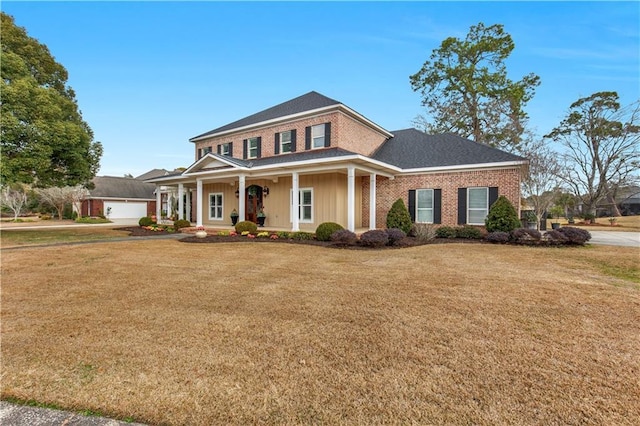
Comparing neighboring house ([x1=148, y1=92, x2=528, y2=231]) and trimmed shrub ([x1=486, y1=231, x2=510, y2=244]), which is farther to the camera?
neighboring house ([x1=148, y1=92, x2=528, y2=231])

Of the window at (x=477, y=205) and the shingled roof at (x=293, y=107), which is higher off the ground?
the shingled roof at (x=293, y=107)

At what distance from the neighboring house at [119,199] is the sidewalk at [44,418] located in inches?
1340

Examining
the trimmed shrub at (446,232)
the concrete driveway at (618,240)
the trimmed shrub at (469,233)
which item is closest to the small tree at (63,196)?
the trimmed shrub at (446,232)

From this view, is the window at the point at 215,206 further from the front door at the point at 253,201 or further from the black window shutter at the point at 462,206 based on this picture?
the black window shutter at the point at 462,206

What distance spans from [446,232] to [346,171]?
17.9 ft

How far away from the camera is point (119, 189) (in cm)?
3541

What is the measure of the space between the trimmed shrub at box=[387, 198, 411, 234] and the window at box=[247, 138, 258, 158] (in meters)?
9.55

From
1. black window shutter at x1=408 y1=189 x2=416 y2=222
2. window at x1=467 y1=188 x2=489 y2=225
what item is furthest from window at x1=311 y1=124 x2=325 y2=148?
window at x1=467 y1=188 x2=489 y2=225

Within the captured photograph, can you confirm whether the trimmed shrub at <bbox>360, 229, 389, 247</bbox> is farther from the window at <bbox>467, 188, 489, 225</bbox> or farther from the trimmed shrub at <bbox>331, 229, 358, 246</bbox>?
the window at <bbox>467, 188, 489, 225</bbox>

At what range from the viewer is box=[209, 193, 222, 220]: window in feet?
66.3

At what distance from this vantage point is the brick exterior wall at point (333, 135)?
49.0 feet

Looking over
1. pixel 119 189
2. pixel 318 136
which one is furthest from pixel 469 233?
pixel 119 189

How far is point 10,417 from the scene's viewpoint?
2.22 metres

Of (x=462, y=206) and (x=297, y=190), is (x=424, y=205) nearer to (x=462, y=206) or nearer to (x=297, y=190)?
(x=462, y=206)
